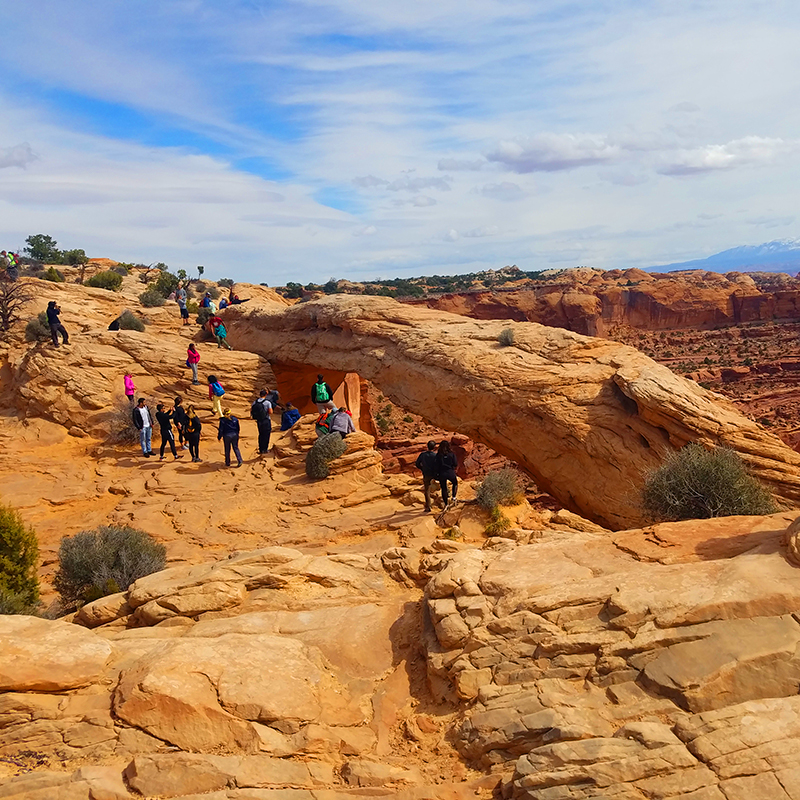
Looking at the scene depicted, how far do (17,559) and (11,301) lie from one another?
16099mm

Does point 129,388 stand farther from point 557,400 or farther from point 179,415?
point 557,400

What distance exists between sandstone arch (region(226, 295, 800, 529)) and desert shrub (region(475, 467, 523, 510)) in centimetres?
252

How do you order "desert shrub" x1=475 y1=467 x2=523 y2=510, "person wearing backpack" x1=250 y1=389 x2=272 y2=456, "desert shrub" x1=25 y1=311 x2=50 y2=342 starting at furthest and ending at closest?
1. "desert shrub" x1=25 y1=311 x2=50 y2=342
2. "person wearing backpack" x1=250 y1=389 x2=272 y2=456
3. "desert shrub" x1=475 y1=467 x2=523 y2=510

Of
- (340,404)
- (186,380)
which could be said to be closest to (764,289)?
(340,404)

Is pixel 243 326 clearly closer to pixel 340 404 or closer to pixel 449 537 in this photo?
pixel 340 404

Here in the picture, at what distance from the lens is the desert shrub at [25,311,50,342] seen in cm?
1978

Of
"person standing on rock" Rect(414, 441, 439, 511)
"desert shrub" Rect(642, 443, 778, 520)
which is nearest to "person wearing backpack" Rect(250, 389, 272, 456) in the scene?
"person standing on rock" Rect(414, 441, 439, 511)

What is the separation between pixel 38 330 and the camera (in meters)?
19.8

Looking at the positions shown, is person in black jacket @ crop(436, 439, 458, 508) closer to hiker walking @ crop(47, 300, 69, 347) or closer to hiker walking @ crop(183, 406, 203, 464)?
hiker walking @ crop(183, 406, 203, 464)

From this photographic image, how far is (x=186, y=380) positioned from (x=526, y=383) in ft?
33.6

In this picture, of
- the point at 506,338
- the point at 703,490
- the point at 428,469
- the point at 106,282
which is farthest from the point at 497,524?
the point at 106,282

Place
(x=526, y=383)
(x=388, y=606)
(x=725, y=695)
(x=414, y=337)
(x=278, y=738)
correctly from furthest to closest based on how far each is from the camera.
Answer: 1. (x=414, y=337)
2. (x=526, y=383)
3. (x=388, y=606)
4. (x=278, y=738)
5. (x=725, y=695)

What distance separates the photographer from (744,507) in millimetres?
8766

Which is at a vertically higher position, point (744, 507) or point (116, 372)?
point (116, 372)
